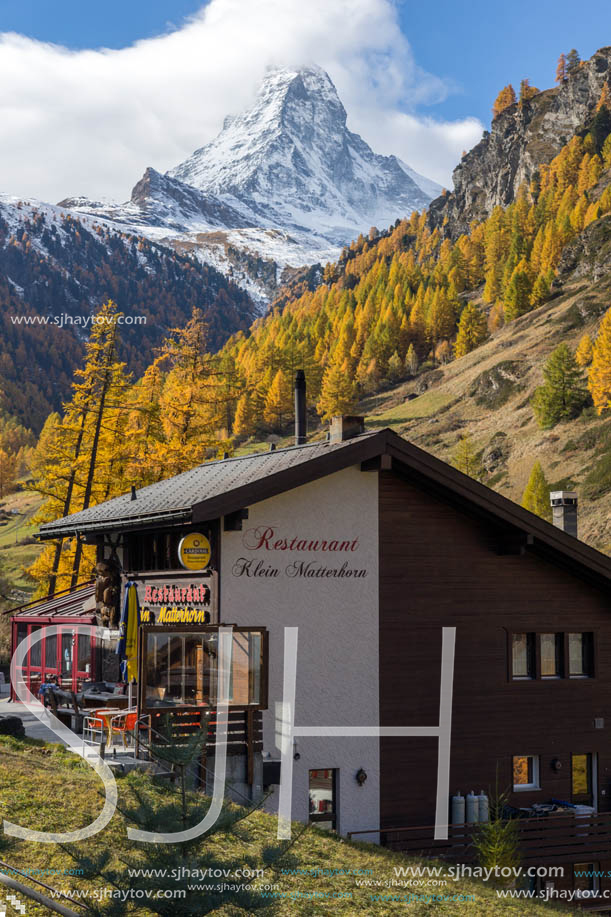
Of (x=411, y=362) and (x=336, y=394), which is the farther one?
(x=411, y=362)

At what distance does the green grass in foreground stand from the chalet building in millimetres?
2320

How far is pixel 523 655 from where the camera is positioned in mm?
22203

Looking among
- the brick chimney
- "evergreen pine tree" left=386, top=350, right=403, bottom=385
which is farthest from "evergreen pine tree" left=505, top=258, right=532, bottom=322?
the brick chimney

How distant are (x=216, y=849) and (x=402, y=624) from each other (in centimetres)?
797

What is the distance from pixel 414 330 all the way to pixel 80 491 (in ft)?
373

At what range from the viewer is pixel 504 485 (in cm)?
9194

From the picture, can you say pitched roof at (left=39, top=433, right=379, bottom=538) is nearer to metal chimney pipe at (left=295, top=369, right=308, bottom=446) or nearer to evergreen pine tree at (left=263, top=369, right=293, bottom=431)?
metal chimney pipe at (left=295, top=369, right=308, bottom=446)

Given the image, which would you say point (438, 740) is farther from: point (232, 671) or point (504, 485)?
point (504, 485)

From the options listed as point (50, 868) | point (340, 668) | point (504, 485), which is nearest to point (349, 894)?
point (50, 868)

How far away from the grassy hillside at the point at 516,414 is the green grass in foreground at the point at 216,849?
58.8 meters

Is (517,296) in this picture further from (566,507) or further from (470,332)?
(566,507)

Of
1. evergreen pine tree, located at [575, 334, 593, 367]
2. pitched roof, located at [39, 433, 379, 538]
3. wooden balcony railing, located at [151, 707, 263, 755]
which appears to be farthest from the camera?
evergreen pine tree, located at [575, 334, 593, 367]

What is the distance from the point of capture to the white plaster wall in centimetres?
1962
